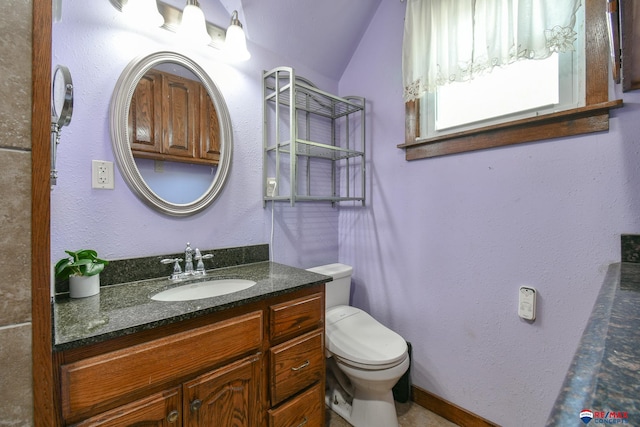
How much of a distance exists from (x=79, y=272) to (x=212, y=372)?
60 centimetres

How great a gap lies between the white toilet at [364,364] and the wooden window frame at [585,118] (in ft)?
3.54

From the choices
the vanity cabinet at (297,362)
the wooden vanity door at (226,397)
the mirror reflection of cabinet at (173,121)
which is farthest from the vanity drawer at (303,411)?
the mirror reflection of cabinet at (173,121)

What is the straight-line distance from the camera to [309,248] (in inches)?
74.9

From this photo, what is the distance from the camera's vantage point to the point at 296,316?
1168mm

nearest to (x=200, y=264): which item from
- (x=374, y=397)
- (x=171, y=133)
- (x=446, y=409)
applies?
(x=171, y=133)

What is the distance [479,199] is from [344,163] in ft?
3.11

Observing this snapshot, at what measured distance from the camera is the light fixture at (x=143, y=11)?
1155mm

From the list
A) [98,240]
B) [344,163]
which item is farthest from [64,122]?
[344,163]

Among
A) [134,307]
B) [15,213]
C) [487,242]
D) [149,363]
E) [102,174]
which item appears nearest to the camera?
[15,213]

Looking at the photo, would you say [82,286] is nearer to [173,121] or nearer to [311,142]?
[173,121]

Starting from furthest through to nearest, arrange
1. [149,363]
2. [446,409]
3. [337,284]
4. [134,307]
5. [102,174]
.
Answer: [337,284], [446,409], [102,174], [134,307], [149,363]

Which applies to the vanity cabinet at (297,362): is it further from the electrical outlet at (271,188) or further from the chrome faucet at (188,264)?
the electrical outlet at (271,188)

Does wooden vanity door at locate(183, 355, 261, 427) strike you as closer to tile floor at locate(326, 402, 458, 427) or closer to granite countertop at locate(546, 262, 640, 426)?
tile floor at locate(326, 402, 458, 427)

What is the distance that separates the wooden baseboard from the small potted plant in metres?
1.73
